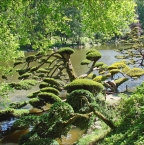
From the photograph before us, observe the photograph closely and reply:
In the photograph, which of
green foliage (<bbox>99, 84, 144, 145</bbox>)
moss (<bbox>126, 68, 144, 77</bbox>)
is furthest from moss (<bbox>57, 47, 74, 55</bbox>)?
green foliage (<bbox>99, 84, 144, 145</bbox>)

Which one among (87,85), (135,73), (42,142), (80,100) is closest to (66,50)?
(87,85)

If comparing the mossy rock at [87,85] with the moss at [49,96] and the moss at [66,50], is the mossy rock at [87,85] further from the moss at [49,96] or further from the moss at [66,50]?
the moss at [66,50]

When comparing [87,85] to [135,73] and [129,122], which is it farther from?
[135,73]

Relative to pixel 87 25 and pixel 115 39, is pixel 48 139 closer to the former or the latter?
pixel 87 25

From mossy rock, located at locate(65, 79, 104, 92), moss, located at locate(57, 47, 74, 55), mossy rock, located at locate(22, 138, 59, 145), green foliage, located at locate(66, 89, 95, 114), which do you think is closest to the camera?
mossy rock, located at locate(22, 138, 59, 145)

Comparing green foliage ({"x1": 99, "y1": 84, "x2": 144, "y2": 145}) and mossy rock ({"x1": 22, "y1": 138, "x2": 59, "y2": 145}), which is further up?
green foliage ({"x1": 99, "y1": 84, "x2": 144, "y2": 145})

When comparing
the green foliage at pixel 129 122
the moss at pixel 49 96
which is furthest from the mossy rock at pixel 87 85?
the green foliage at pixel 129 122

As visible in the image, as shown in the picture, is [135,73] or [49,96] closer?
[49,96]

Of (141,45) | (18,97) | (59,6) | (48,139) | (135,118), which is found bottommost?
(18,97)

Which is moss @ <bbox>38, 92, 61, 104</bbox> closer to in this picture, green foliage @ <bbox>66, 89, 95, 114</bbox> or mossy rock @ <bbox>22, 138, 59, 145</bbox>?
green foliage @ <bbox>66, 89, 95, 114</bbox>

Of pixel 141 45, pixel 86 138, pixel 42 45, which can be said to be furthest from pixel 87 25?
pixel 141 45

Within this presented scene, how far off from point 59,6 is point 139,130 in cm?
389

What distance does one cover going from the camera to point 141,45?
20.9 m

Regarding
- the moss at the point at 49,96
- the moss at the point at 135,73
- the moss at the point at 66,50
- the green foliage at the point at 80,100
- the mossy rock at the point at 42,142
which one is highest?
the moss at the point at 66,50
